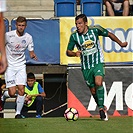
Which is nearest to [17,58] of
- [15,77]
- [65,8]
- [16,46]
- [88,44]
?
[16,46]

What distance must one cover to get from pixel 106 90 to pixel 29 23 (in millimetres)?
2466

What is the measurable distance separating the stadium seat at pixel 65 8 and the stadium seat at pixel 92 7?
251 millimetres

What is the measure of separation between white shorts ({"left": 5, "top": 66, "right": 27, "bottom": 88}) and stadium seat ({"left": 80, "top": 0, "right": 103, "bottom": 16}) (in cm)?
325

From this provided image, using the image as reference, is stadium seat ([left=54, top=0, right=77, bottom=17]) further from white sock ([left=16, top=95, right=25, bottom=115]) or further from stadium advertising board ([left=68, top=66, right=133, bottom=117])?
white sock ([left=16, top=95, right=25, bottom=115])

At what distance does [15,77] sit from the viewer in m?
11.3

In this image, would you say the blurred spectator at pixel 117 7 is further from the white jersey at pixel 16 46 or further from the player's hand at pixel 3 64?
the player's hand at pixel 3 64

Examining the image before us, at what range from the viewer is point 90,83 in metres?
9.99

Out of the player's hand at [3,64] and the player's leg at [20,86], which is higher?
the player's hand at [3,64]

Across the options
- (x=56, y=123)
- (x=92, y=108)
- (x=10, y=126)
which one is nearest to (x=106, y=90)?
(x=92, y=108)

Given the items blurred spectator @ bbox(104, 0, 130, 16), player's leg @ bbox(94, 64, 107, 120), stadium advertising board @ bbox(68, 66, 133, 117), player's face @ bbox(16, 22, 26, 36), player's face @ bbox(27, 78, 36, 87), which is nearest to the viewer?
player's leg @ bbox(94, 64, 107, 120)

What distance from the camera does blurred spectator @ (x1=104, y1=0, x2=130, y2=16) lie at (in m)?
13.6

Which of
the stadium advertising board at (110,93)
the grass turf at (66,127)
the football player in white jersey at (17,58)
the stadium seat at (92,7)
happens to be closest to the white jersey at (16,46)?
the football player in white jersey at (17,58)

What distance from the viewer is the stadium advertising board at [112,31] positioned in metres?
12.6

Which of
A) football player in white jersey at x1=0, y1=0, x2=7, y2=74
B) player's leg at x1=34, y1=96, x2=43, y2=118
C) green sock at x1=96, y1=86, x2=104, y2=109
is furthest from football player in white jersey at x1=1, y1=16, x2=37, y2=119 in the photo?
football player in white jersey at x1=0, y1=0, x2=7, y2=74
